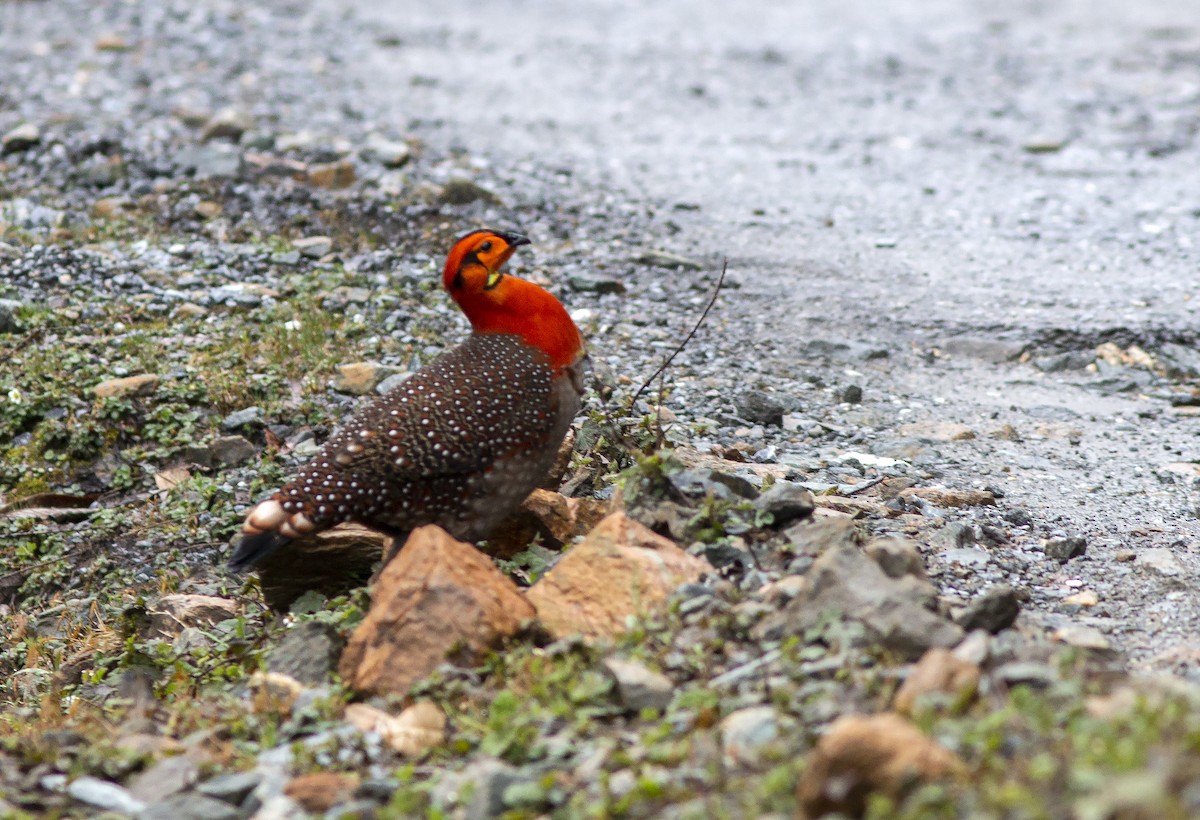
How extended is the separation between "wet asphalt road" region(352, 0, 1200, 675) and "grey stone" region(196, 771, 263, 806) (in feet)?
8.66

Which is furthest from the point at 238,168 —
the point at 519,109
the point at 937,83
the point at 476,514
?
the point at 937,83

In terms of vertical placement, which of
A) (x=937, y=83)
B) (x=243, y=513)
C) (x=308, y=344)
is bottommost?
(x=243, y=513)

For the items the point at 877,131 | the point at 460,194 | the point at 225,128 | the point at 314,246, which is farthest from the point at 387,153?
the point at 877,131

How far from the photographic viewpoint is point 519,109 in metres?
14.0

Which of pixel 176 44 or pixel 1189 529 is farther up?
pixel 176 44

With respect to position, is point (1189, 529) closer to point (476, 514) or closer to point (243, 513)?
point (476, 514)

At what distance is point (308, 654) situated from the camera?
4355mm

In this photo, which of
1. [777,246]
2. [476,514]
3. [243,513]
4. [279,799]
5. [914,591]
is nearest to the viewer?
[279,799]

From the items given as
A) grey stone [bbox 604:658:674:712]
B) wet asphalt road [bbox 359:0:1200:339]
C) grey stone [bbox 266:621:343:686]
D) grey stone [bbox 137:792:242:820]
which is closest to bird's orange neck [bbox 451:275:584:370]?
grey stone [bbox 266:621:343:686]

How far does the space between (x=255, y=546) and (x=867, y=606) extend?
222 centimetres

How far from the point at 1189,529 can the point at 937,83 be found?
416 inches

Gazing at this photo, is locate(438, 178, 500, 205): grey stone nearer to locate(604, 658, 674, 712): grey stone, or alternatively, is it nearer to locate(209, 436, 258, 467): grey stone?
locate(209, 436, 258, 467): grey stone

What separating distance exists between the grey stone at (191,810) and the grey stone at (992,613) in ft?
7.59

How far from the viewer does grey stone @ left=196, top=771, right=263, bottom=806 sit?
3.64m
